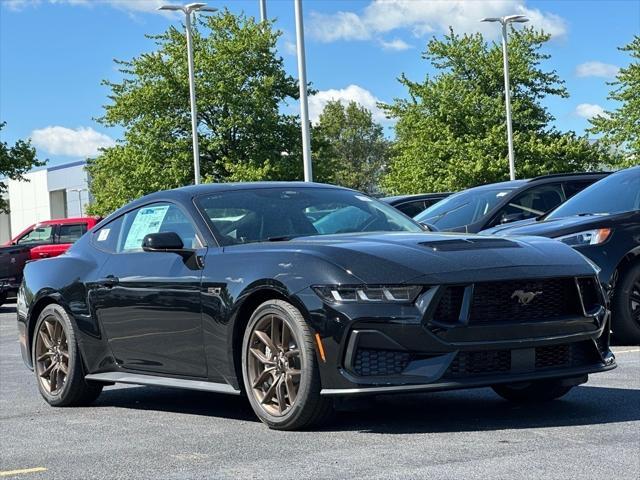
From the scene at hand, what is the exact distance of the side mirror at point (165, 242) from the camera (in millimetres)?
6898

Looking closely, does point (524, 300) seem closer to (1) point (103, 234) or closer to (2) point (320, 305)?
(2) point (320, 305)

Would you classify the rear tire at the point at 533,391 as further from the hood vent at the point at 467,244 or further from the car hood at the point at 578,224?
the car hood at the point at 578,224

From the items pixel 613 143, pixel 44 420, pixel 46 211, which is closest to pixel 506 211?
pixel 44 420

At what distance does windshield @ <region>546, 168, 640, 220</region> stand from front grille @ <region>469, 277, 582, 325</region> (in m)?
4.49

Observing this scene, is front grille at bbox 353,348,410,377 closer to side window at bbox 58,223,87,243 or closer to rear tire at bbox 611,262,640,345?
rear tire at bbox 611,262,640,345

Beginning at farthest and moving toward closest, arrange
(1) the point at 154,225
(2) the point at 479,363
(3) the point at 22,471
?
(1) the point at 154,225 < (2) the point at 479,363 < (3) the point at 22,471

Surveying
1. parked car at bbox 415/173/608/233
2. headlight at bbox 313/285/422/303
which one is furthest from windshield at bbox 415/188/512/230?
headlight at bbox 313/285/422/303

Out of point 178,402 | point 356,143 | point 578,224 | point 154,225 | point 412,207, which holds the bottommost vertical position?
point 178,402

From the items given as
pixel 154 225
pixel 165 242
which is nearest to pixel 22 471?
pixel 165 242

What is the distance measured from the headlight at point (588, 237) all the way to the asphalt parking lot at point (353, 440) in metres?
2.23

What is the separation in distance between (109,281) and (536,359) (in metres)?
2.78

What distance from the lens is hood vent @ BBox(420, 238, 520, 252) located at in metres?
6.14

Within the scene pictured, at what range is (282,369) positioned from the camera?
6.20 meters

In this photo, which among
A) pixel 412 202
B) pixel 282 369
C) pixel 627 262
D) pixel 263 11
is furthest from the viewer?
pixel 263 11
